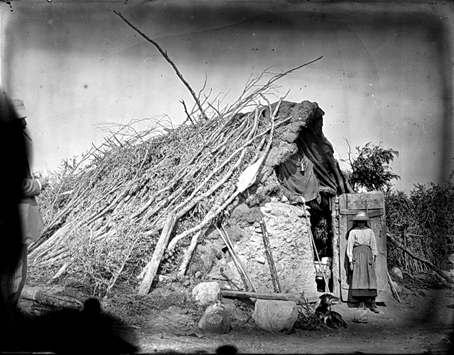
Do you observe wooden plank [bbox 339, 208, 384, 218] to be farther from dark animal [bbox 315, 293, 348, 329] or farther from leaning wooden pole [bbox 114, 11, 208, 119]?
leaning wooden pole [bbox 114, 11, 208, 119]

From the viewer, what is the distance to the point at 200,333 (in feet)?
12.4

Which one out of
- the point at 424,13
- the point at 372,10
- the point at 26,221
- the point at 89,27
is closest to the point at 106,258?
the point at 26,221

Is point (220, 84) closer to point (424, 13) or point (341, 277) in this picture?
point (424, 13)

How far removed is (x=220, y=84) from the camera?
18.6ft

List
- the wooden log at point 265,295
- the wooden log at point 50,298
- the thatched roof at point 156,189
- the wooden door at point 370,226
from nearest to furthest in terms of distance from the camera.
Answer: the wooden log at point 50,298, the wooden log at point 265,295, the thatched roof at point 156,189, the wooden door at point 370,226

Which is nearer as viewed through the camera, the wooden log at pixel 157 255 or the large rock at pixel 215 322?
the large rock at pixel 215 322

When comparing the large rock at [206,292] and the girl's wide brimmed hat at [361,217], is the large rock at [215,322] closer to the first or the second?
the large rock at [206,292]

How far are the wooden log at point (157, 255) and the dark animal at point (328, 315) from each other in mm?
2145

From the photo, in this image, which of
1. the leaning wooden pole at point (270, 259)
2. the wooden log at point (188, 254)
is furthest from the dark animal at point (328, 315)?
the wooden log at point (188, 254)

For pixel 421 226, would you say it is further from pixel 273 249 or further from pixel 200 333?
pixel 200 333

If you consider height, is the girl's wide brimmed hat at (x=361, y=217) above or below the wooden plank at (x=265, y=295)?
above

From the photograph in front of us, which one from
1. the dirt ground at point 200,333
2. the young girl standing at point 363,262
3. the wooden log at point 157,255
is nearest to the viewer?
the dirt ground at point 200,333

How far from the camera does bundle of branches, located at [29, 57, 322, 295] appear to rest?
4.68 m

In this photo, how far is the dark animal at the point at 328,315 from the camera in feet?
15.1
